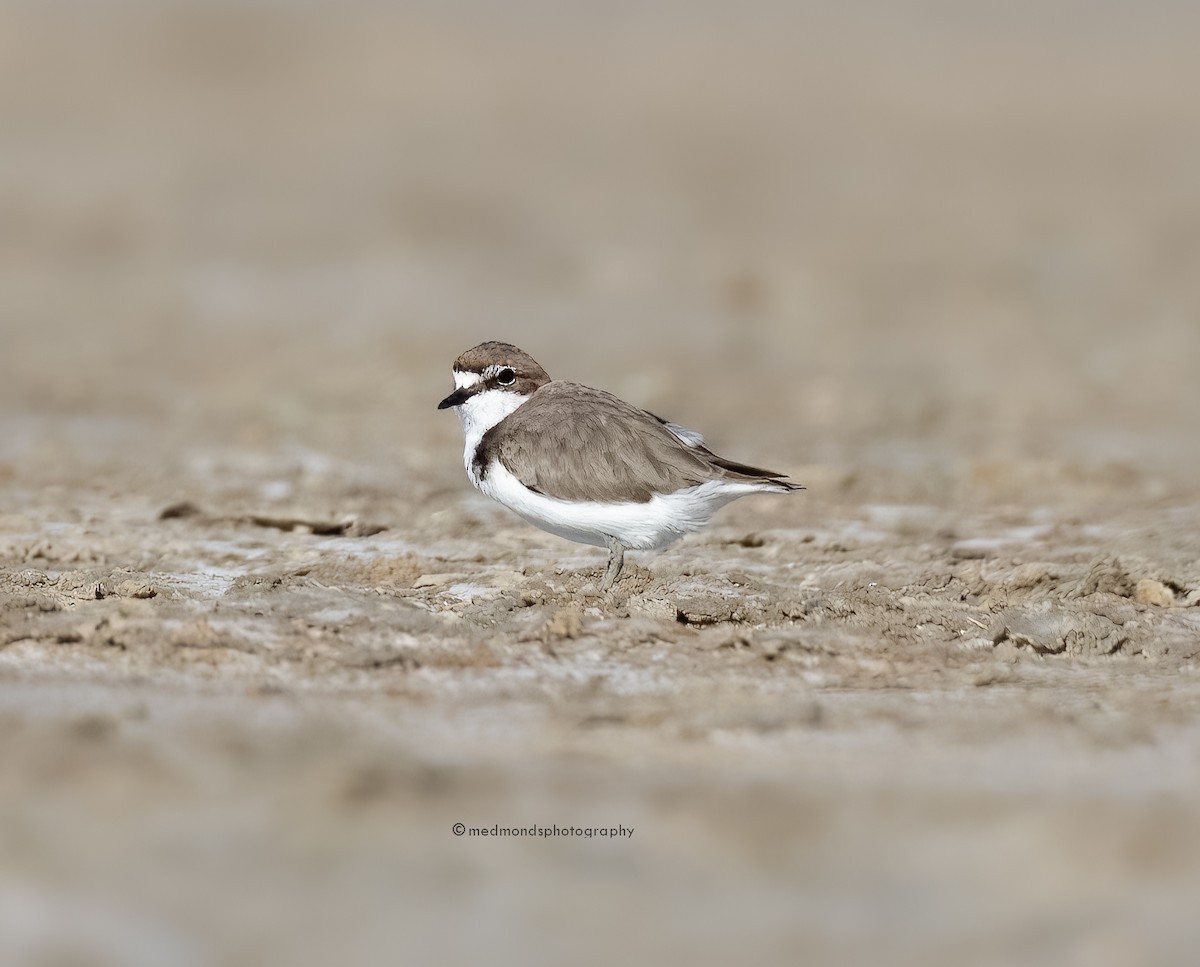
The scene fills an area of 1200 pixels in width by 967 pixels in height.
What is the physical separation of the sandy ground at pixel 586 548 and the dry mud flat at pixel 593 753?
0.07ft

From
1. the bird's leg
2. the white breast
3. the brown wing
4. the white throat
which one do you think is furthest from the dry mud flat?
the white throat

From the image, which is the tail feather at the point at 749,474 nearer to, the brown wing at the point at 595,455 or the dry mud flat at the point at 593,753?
the brown wing at the point at 595,455

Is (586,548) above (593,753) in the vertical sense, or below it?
above

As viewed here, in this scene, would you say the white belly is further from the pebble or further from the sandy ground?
the pebble

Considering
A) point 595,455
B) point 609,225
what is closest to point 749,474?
point 595,455

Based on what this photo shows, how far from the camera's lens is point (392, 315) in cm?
1522

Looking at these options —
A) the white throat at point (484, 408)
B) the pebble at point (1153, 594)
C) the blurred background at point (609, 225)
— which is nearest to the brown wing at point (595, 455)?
the white throat at point (484, 408)

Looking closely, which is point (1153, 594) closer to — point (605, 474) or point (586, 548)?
point (605, 474)

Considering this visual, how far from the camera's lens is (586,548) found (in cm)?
869

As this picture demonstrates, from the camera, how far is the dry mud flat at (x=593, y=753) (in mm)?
4547

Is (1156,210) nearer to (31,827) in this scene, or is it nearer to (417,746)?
(417,746)

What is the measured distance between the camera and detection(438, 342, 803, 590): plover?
7023 mm

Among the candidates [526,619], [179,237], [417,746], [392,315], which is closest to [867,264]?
[392,315]

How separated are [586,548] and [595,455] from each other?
1708mm
